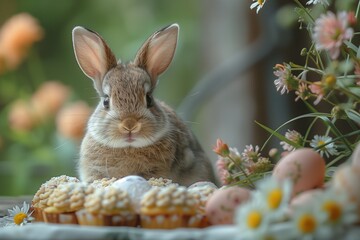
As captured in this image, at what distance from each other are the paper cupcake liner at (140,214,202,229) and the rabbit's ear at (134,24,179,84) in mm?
574

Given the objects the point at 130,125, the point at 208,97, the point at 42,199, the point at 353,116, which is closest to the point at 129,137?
the point at 130,125

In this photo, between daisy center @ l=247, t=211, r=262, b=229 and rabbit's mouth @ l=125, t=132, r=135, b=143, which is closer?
daisy center @ l=247, t=211, r=262, b=229

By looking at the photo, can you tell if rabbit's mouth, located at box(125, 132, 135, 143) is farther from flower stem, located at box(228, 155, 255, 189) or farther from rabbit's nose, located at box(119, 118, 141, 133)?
flower stem, located at box(228, 155, 255, 189)

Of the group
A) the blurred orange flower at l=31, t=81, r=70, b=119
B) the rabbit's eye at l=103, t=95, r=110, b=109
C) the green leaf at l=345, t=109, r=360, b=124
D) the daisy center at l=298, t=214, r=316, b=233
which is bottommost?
the blurred orange flower at l=31, t=81, r=70, b=119

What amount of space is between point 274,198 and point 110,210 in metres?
0.24

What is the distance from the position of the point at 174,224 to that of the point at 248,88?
1727mm

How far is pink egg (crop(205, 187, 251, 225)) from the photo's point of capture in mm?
954

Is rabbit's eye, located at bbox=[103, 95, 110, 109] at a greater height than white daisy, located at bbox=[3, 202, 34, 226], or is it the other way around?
rabbit's eye, located at bbox=[103, 95, 110, 109]

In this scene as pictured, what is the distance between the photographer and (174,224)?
97cm

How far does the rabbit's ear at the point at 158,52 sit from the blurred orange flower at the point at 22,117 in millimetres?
1005

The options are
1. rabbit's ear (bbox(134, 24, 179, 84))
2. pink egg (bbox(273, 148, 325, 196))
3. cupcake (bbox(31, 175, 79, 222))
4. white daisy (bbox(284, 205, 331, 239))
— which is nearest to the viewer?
white daisy (bbox(284, 205, 331, 239))

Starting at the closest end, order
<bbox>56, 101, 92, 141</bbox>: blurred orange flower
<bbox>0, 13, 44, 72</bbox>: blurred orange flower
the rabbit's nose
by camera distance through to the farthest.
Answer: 1. the rabbit's nose
2. <bbox>56, 101, 92, 141</bbox>: blurred orange flower
3. <bbox>0, 13, 44, 72</bbox>: blurred orange flower

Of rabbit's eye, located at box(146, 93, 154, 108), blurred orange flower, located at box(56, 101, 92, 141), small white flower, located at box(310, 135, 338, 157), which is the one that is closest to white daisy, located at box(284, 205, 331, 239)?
small white flower, located at box(310, 135, 338, 157)

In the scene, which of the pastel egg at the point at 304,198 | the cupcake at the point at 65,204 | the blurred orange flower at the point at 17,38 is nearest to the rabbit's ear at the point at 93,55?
the cupcake at the point at 65,204
